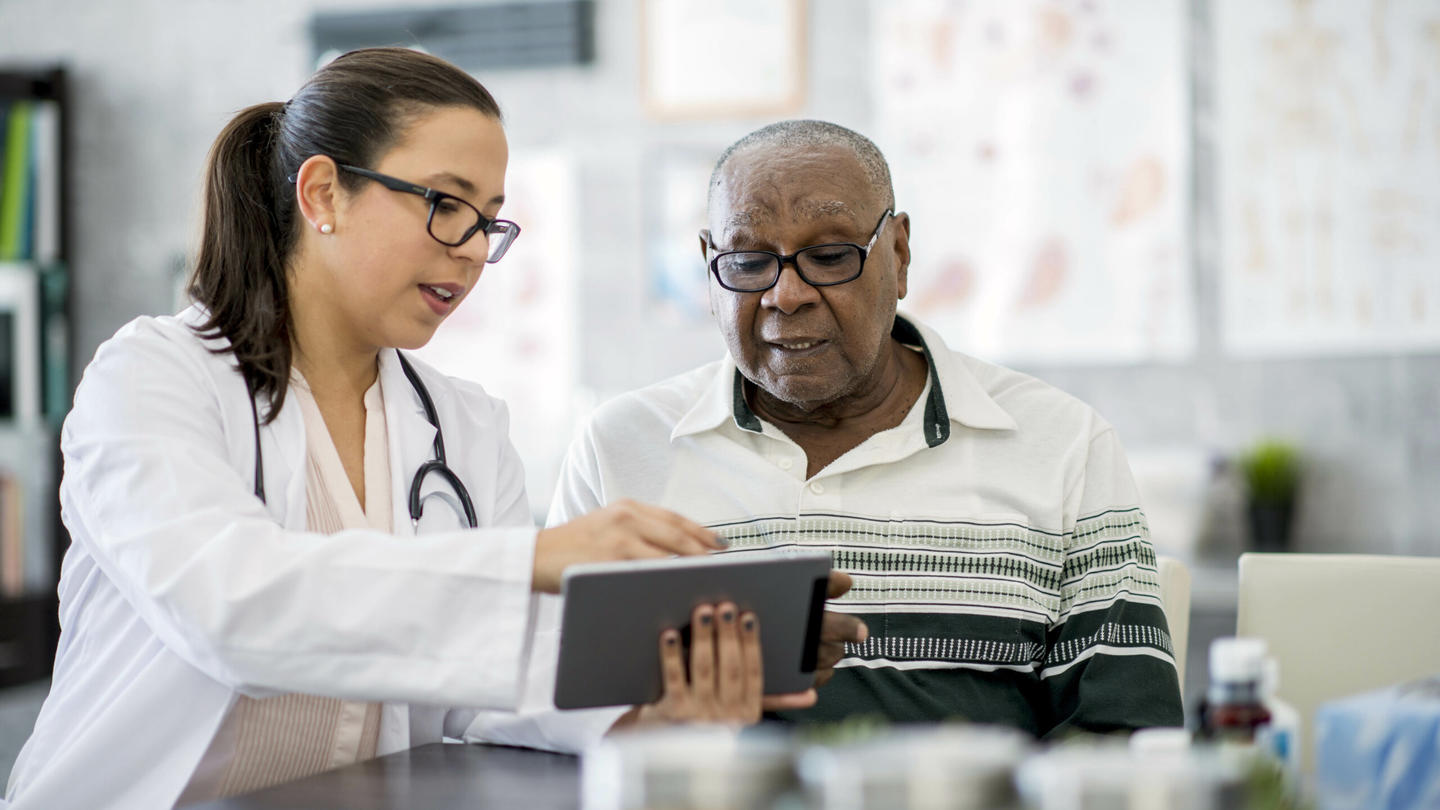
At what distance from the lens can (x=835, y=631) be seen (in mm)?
A: 1352

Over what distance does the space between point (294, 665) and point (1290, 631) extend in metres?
1.28

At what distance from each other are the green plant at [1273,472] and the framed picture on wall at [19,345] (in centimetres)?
333

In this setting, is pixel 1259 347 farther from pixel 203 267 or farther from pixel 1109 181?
pixel 203 267

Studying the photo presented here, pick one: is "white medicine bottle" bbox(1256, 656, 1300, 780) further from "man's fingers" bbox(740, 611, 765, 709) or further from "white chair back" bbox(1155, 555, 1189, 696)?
"white chair back" bbox(1155, 555, 1189, 696)

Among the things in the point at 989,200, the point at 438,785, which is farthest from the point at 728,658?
the point at 989,200


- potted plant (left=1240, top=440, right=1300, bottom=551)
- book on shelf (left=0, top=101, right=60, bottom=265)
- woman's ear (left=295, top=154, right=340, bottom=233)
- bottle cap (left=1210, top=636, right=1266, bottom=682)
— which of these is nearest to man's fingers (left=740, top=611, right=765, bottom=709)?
bottle cap (left=1210, top=636, right=1266, bottom=682)

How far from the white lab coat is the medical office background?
A: 1985 mm

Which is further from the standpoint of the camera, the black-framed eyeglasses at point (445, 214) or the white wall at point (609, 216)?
the white wall at point (609, 216)

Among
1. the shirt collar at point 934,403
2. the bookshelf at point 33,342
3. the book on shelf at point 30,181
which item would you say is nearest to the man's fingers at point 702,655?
the shirt collar at point 934,403

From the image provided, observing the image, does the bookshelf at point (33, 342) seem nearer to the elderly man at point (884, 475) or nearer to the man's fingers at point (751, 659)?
the elderly man at point (884, 475)

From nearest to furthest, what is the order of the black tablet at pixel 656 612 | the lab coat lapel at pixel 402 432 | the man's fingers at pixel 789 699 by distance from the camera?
the black tablet at pixel 656 612 → the man's fingers at pixel 789 699 → the lab coat lapel at pixel 402 432

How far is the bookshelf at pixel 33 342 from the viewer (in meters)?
3.86

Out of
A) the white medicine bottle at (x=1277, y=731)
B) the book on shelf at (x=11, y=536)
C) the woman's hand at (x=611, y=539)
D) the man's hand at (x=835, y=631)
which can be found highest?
the woman's hand at (x=611, y=539)

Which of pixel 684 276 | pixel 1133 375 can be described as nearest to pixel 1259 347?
pixel 1133 375
